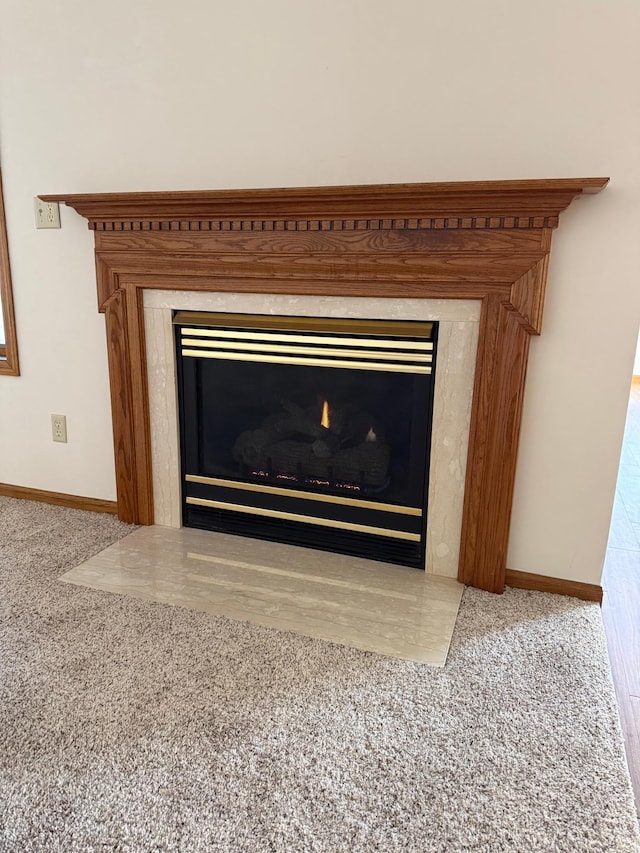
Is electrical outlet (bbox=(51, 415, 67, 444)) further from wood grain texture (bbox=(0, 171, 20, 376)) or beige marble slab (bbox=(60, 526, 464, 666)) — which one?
beige marble slab (bbox=(60, 526, 464, 666))

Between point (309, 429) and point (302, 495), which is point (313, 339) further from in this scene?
point (302, 495)

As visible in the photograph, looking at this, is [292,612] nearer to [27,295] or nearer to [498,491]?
[498,491]

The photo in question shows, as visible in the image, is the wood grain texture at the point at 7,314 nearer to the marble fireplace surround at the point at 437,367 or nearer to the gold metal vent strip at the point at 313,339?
the marble fireplace surround at the point at 437,367

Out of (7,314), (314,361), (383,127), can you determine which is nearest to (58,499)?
(7,314)

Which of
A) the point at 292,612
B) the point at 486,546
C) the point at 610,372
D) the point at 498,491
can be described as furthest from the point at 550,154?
the point at 292,612

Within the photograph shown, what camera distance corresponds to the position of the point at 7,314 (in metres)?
2.49

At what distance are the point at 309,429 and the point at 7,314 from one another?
52.1 inches

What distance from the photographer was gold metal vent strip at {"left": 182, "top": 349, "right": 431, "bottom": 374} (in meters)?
1.98

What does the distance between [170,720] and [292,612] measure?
0.52m

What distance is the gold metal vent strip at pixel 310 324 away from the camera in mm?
1934

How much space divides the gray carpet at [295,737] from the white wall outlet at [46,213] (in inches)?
53.4

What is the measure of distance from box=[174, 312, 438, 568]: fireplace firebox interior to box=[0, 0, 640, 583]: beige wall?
0.37 m

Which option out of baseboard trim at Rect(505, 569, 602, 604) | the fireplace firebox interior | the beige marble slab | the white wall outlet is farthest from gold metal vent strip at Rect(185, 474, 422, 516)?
the white wall outlet

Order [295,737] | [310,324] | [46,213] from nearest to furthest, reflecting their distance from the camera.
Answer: [295,737], [310,324], [46,213]
